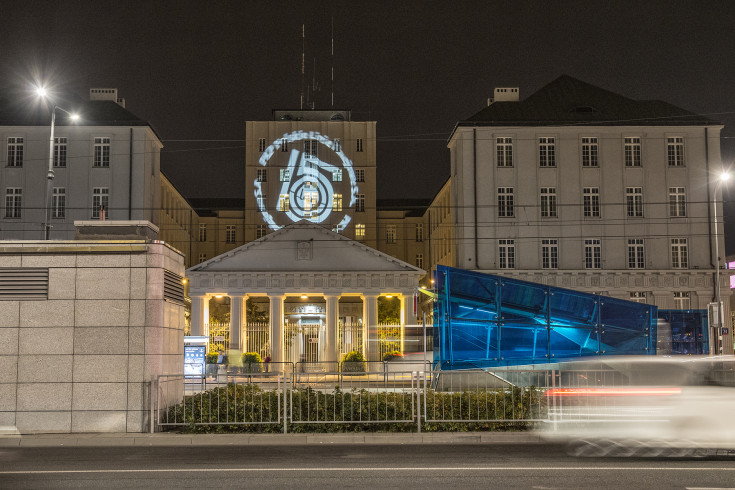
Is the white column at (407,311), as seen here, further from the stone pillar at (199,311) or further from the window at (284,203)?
the window at (284,203)

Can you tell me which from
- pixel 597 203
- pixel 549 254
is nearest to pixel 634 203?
pixel 597 203

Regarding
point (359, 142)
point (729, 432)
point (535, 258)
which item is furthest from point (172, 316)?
point (359, 142)

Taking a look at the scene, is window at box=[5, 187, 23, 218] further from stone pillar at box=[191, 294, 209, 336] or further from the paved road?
the paved road

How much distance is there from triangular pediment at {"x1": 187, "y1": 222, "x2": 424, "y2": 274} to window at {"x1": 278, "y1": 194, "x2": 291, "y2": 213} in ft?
68.5

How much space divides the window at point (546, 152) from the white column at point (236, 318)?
22.1m

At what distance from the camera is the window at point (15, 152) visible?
2301 inches

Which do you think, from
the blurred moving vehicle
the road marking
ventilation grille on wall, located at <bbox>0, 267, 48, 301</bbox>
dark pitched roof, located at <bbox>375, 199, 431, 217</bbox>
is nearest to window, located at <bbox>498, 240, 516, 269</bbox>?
dark pitched roof, located at <bbox>375, 199, 431, 217</bbox>

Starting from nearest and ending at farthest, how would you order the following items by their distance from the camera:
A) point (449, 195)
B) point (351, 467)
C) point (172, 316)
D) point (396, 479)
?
point (396, 479)
point (351, 467)
point (172, 316)
point (449, 195)

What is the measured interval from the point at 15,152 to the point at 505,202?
33.9m

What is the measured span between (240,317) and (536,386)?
3797 cm

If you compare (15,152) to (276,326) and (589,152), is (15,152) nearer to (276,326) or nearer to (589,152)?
(276,326)

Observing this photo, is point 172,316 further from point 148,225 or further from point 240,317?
point 240,317

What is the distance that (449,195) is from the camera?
67750mm

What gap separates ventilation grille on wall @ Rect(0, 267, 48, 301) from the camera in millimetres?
18219
